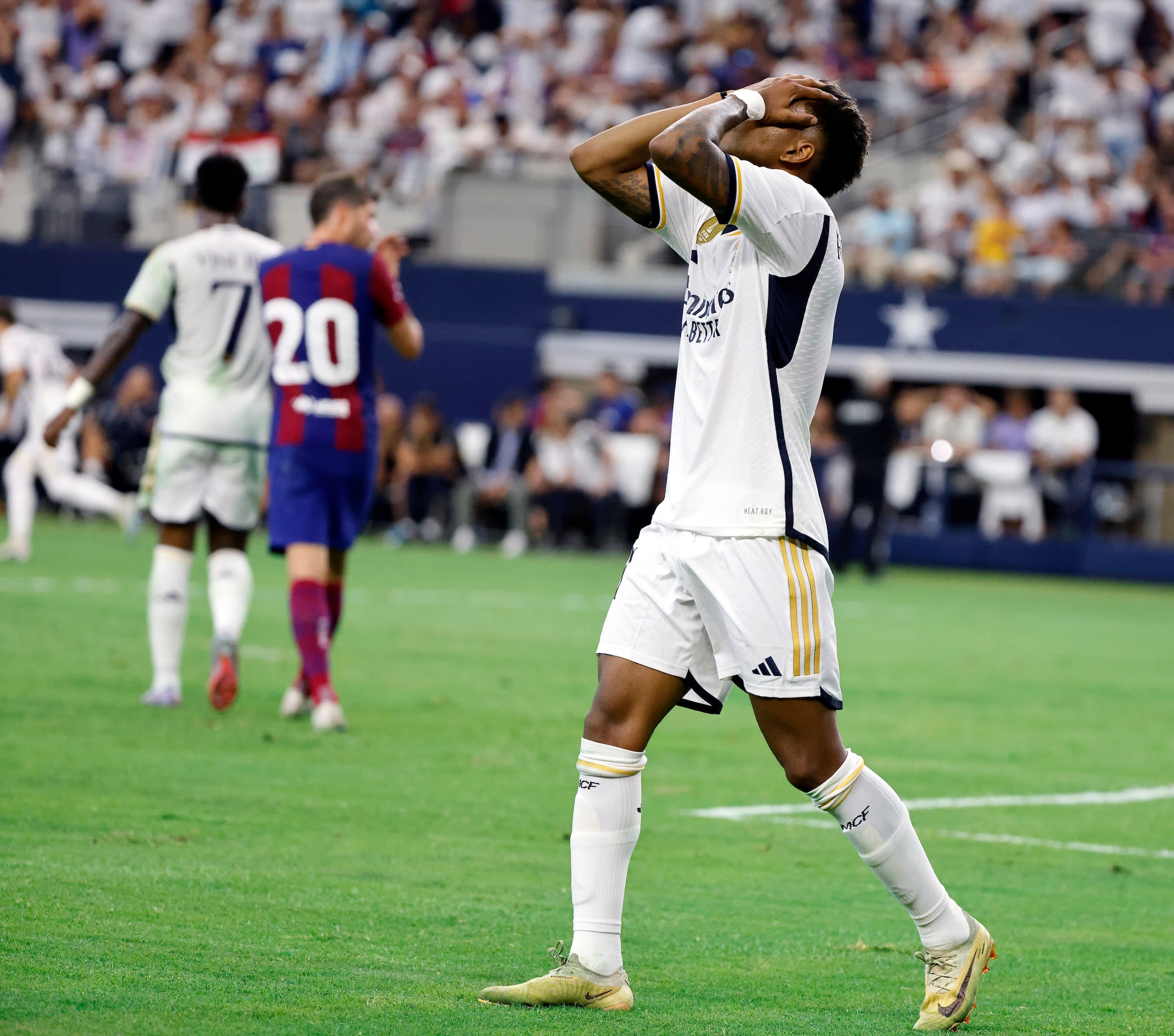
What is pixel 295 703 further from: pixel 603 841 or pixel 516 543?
pixel 516 543

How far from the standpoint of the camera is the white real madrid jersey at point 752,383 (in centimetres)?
434

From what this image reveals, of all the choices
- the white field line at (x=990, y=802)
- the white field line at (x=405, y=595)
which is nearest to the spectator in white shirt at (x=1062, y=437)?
the white field line at (x=405, y=595)

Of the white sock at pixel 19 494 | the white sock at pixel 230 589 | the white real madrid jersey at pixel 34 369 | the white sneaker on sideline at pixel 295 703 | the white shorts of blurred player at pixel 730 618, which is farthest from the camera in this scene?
the white real madrid jersey at pixel 34 369

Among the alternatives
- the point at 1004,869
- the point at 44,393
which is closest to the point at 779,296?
the point at 1004,869

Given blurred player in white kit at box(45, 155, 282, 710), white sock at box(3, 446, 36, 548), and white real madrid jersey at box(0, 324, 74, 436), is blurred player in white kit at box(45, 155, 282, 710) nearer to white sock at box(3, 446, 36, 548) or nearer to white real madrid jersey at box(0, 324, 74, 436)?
white sock at box(3, 446, 36, 548)

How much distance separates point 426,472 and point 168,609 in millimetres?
15417

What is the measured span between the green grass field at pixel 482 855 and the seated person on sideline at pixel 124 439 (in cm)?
1251

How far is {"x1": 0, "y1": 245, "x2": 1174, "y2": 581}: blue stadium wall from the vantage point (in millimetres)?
24375

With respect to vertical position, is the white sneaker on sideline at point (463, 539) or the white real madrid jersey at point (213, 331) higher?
the white real madrid jersey at point (213, 331)

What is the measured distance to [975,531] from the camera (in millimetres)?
24562

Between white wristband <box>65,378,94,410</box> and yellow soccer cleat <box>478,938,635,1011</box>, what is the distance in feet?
15.6

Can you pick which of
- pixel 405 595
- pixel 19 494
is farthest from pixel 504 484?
pixel 405 595

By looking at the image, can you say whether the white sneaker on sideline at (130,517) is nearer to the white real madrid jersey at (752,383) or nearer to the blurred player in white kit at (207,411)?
the blurred player in white kit at (207,411)

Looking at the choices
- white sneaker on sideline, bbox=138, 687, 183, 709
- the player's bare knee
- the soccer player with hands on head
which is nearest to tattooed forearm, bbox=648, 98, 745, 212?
the soccer player with hands on head
